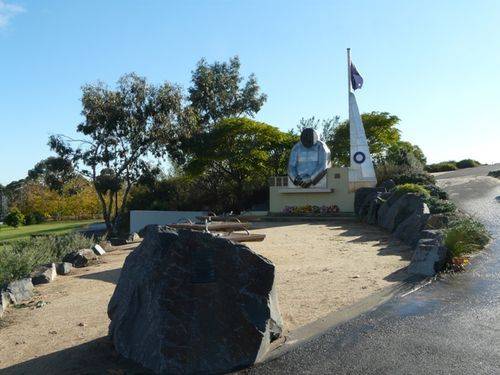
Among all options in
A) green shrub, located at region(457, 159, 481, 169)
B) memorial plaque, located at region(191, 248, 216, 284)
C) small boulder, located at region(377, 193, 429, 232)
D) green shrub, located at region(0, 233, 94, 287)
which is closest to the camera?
memorial plaque, located at region(191, 248, 216, 284)

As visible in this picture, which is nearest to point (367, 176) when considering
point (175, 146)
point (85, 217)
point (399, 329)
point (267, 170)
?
point (267, 170)

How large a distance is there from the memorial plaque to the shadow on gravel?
38.1 inches

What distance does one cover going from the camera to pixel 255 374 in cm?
488

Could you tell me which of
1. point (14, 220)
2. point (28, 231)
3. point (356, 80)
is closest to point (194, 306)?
point (356, 80)

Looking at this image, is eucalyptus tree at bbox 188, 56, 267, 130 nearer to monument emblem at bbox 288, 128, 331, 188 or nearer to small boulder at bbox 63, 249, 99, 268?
monument emblem at bbox 288, 128, 331, 188

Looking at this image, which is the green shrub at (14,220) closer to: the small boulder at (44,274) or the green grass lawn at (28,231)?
the green grass lawn at (28,231)

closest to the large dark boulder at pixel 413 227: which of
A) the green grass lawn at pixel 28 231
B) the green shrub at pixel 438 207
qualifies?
the green shrub at pixel 438 207

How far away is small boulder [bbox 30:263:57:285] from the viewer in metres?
10.1

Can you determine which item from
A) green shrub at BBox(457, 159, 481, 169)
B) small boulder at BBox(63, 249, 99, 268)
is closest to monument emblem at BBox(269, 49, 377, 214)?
small boulder at BBox(63, 249, 99, 268)

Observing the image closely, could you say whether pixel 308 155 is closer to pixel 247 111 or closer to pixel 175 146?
pixel 175 146

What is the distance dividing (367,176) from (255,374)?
23.4 metres

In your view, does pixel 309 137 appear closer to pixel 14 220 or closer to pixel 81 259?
pixel 81 259

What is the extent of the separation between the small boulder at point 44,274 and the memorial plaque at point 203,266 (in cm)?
577

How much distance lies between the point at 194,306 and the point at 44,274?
6.02m
